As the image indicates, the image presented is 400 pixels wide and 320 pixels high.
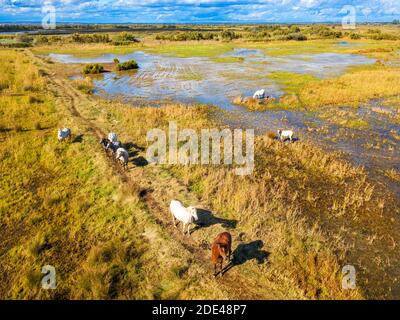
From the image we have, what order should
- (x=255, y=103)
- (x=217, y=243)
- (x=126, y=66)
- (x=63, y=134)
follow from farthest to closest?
(x=126, y=66) < (x=255, y=103) < (x=63, y=134) < (x=217, y=243)

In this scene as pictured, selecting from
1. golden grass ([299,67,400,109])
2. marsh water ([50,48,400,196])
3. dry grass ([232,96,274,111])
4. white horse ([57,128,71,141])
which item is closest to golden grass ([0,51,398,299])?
white horse ([57,128,71,141])

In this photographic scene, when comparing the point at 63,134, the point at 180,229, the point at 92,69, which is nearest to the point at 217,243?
the point at 180,229

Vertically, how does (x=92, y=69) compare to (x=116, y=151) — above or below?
above

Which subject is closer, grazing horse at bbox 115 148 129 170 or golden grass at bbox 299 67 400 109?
grazing horse at bbox 115 148 129 170

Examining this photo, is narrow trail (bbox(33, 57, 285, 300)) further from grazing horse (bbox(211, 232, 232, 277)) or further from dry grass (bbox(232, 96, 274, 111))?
dry grass (bbox(232, 96, 274, 111))

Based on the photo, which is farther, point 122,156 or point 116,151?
point 116,151

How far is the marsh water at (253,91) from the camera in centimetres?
2361

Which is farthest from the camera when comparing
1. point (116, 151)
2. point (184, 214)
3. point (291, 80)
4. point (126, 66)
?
point (126, 66)

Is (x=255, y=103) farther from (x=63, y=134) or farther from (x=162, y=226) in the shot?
(x=162, y=226)

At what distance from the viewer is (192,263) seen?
11.0m

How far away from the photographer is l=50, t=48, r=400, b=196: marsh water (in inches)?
930

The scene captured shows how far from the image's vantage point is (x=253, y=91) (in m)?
40.8
